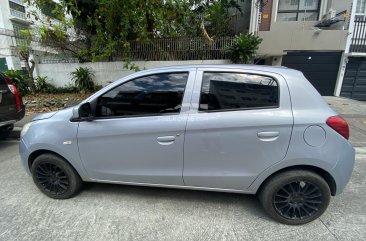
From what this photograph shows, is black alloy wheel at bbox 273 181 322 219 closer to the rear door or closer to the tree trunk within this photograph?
the rear door

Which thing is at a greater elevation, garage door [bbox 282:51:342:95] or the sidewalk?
garage door [bbox 282:51:342:95]

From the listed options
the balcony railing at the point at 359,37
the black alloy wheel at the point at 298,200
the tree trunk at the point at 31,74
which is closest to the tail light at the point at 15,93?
the tree trunk at the point at 31,74

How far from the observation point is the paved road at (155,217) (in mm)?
2236

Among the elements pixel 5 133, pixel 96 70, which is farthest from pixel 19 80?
pixel 5 133

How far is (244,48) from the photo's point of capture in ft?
26.0

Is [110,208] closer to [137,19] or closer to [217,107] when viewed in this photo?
[217,107]

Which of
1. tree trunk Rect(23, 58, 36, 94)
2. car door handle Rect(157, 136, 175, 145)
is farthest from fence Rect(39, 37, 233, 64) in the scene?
car door handle Rect(157, 136, 175, 145)

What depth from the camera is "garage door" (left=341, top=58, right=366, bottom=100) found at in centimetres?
934

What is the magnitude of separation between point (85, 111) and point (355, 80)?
36.6ft

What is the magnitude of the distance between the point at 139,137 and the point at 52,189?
1.46m

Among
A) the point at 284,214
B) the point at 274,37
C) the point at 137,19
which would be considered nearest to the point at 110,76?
the point at 137,19

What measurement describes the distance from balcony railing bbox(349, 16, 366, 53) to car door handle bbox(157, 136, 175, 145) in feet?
33.5

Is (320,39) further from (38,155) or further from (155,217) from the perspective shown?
(38,155)

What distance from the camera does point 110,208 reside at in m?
2.64
